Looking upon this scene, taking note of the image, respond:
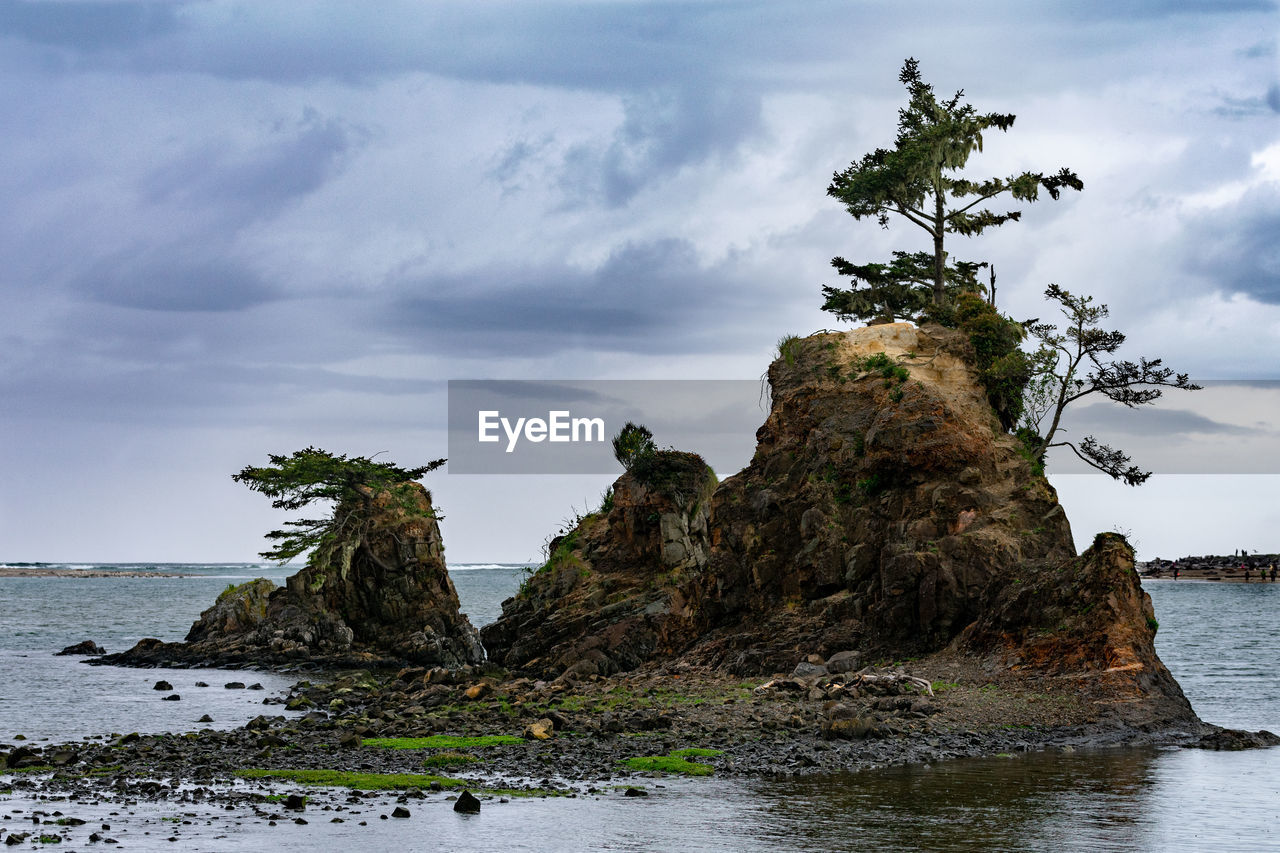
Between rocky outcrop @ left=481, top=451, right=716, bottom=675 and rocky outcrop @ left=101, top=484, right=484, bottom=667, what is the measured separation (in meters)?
11.8

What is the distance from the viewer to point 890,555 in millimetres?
40875

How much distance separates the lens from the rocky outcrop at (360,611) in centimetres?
6775

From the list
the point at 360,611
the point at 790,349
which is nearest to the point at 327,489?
the point at 360,611

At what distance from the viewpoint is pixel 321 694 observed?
159ft

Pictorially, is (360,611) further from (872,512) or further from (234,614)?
(872,512)

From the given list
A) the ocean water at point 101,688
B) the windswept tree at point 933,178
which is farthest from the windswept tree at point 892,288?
the ocean water at point 101,688

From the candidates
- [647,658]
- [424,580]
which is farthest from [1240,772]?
[424,580]

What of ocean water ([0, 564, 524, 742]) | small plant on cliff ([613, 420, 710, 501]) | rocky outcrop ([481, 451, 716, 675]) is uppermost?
small plant on cliff ([613, 420, 710, 501])

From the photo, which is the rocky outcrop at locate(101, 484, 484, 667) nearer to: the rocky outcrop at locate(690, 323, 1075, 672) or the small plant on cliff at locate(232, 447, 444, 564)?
the small plant on cliff at locate(232, 447, 444, 564)

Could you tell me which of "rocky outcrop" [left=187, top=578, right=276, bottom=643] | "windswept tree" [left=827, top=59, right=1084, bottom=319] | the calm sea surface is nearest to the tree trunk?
"windswept tree" [left=827, top=59, right=1084, bottom=319]

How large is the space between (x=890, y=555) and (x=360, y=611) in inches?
1527

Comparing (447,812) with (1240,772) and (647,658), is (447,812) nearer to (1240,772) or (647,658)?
(1240,772)

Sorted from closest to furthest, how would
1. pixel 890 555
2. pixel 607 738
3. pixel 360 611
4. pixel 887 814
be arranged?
pixel 887 814, pixel 607 738, pixel 890 555, pixel 360 611

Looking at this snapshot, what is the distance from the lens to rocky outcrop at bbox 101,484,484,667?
67.8m
